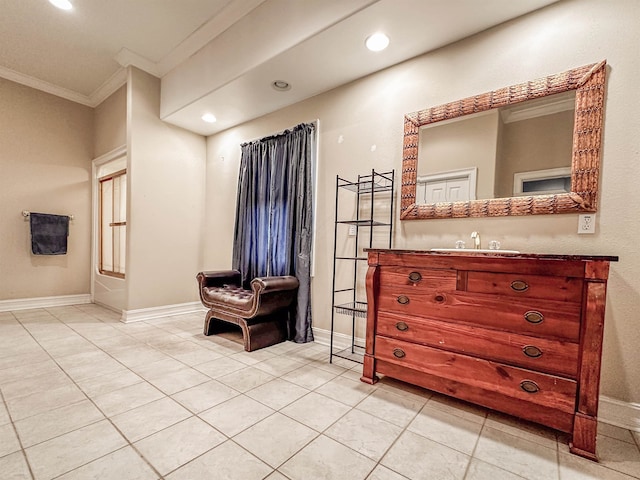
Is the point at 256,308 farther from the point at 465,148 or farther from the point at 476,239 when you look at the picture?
the point at 465,148

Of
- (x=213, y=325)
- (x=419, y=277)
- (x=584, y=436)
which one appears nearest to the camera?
(x=584, y=436)

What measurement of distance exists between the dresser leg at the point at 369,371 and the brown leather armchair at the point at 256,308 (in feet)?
3.42

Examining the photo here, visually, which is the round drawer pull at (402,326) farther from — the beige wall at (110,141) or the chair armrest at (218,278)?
the beige wall at (110,141)

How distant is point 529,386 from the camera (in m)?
1.51

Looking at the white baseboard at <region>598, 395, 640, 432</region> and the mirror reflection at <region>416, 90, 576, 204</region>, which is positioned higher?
the mirror reflection at <region>416, 90, 576, 204</region>

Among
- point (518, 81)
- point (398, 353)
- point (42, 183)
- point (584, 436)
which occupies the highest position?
point (518, 81)

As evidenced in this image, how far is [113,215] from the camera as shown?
462 cm

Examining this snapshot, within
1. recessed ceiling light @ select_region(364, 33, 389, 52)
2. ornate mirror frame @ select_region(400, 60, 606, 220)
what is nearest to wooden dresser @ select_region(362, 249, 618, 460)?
ornate mirror frame @ select_region(400, 60, 606, 220)

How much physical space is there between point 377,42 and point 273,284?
2.14m

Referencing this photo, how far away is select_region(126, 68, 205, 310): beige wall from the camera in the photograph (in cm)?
353

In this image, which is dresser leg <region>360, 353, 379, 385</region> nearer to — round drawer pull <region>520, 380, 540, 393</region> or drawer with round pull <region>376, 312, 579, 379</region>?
drawer with round pull <region>376, 312, 579, 379</region>

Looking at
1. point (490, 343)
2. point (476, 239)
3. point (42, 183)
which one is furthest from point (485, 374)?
point (42, 183)

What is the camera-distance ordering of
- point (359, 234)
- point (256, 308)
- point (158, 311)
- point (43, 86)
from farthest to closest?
point (43, 86) < point (158, 311) < point (359, 234) < point (256, 308)

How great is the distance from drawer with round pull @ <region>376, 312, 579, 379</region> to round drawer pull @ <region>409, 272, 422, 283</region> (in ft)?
0.81
